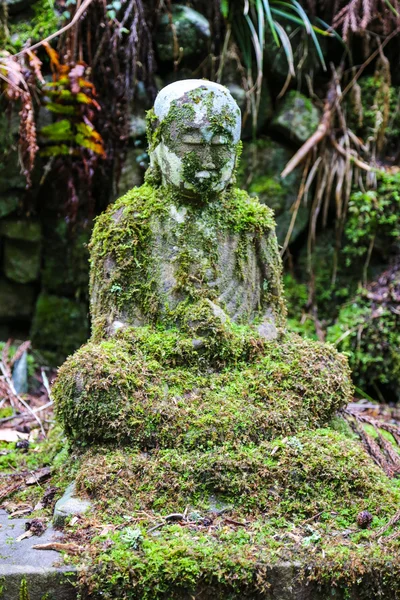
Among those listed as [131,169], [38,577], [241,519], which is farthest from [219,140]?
[131,169]

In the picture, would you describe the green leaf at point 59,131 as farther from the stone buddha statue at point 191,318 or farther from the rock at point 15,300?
the stone buddha statue at point 191,318

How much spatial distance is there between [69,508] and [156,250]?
1585mm

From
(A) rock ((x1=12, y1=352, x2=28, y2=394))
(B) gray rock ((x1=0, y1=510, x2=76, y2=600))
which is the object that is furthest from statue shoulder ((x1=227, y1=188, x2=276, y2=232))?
(A) rock ((x1=12, y1=352, x2=28, y2=394))

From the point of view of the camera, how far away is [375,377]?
18.3ft

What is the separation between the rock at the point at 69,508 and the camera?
8.39 feet

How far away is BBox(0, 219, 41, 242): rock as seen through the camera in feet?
19.1

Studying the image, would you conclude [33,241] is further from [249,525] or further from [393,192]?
[249,525]

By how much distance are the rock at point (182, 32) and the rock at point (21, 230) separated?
201 cm

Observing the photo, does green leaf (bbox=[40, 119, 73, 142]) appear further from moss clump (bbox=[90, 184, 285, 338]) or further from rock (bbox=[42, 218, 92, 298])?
moss clump (bbox=[90, 184, 285, 338])

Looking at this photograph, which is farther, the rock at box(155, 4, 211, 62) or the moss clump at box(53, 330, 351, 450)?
the rock at box(155, 4, 211, 62)

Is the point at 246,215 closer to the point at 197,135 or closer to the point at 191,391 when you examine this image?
the point at 197,135

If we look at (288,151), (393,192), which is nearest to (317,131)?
(288,151)

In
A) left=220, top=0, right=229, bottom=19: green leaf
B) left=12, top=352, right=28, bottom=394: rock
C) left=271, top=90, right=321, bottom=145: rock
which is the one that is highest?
left=220, top=0, right=229, bottom=19: green leaf

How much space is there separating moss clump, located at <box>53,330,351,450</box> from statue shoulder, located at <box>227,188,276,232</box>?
715mm
